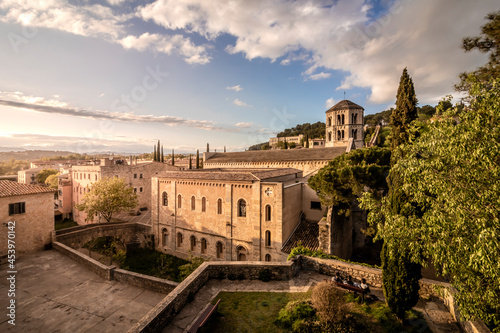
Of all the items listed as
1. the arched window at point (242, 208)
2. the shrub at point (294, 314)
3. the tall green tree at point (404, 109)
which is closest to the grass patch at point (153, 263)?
the arched window at point (242, 208)

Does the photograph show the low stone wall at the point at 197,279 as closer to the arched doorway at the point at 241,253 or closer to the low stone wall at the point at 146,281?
the low stone wall at the point at 146,281

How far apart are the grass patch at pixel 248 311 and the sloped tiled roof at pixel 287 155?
20414 mm

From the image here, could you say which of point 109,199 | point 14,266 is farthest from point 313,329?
point 109,199

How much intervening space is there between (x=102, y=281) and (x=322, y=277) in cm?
1360

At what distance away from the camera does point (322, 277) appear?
39.3ft

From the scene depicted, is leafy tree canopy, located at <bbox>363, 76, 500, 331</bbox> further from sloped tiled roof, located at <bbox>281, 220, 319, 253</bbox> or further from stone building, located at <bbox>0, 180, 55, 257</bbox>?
stone building, located at <bbox>0, 180, 55, 257</bbox>

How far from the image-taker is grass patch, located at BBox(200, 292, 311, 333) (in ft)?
26.6

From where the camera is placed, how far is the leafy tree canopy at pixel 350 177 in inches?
677

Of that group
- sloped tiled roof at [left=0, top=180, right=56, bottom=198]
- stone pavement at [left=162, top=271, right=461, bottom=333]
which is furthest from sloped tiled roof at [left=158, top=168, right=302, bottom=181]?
sloped tiled roof at [left=0, top=180, right=56, bottom=198]

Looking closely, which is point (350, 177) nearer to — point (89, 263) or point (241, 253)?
point (241, 253)

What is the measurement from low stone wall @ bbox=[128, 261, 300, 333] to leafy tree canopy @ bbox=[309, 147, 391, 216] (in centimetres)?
840

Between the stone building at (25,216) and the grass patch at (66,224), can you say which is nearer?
the stone building at (25,216)

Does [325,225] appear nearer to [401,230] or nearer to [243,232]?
[243,232]

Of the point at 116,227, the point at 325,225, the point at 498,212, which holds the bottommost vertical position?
the point at 116,227
